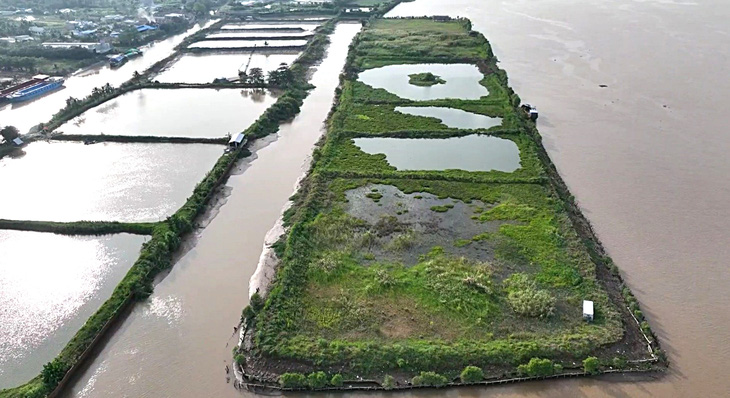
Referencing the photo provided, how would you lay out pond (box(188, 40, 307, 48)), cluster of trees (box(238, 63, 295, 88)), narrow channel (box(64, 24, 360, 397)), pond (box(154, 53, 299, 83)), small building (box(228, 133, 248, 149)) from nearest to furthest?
1. narrow channel (box(64, 24, 360, 397))
2. small building (box(228, 133, 248, 149))
3. cluster of trees (box(238, 63, 295, 88))
4. pond (box(154, 53, 299, 83))
5. pond (box(188, 40, 307, 48))

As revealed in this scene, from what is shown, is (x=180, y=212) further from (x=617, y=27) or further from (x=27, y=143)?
(x=617, y=27)

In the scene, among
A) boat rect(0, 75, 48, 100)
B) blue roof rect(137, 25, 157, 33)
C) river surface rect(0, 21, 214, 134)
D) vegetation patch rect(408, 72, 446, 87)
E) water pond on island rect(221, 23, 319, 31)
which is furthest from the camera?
water pond on island rect(221, 23, 319, 31)

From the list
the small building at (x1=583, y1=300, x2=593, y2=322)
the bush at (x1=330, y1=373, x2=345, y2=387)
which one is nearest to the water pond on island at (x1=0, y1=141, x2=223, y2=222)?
the bush at (x1=330, y1=373, x2=345, y2=387)

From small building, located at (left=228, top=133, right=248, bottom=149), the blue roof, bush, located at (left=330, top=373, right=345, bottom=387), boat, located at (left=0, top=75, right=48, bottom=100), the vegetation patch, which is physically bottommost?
bush, located at (left=330, top=373, right=345, bottom=387)

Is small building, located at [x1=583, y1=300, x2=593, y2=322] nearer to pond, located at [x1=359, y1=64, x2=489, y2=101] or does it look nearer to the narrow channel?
the narrow channel

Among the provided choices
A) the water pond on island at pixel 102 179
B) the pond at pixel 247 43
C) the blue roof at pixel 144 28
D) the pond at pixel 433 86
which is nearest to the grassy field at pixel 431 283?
the water pond on island at pixel 102 179

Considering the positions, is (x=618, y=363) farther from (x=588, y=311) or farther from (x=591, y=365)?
(x=588, y=311)

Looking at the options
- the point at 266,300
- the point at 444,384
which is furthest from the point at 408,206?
the point at 444,384
